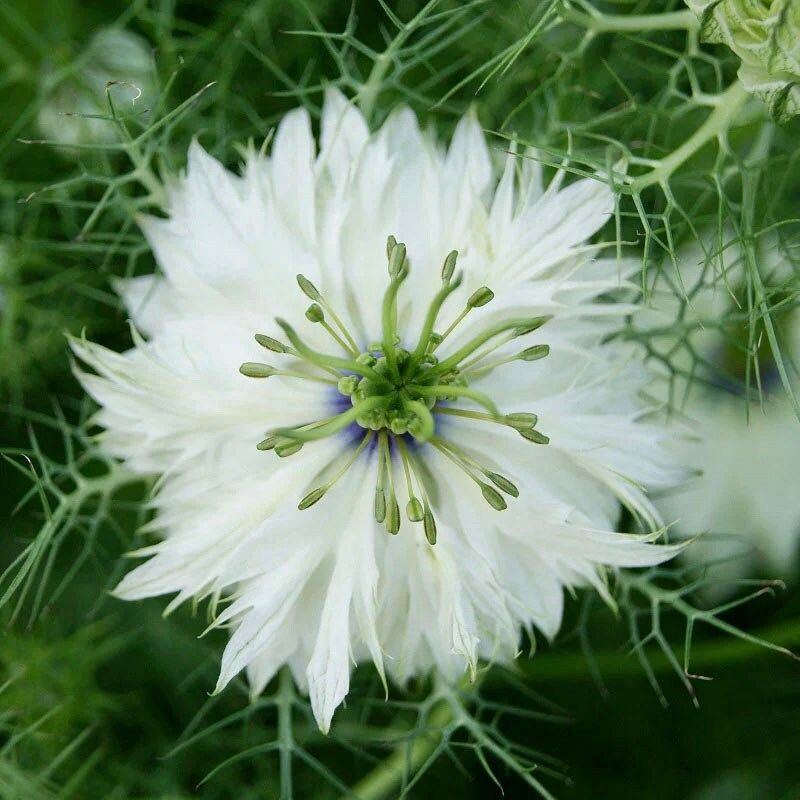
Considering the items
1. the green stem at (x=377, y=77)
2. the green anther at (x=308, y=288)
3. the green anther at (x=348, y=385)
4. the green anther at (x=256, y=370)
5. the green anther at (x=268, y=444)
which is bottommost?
the green anther at (x=268, y=444)

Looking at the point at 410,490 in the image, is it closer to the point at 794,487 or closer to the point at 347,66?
the point at 347,66

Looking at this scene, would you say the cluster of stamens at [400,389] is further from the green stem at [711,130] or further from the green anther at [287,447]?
the green stem at [711,130]

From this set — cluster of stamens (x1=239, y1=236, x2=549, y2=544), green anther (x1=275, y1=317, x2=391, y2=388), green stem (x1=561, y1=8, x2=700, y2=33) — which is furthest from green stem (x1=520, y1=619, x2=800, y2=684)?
green stem (x1=561, y1=8, x2=700, y2=33)

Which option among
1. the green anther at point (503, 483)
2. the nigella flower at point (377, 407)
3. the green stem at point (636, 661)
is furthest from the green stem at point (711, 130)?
the green stem at point (636, 661)

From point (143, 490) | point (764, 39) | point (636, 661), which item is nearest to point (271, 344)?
point (764, 39)

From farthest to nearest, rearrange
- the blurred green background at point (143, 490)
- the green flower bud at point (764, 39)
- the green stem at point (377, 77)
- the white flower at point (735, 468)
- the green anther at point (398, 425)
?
the white flower at point (735, 468) → the blurred green background at point (143, 490) → the green stem at point (377, 77) → the green anther at point (398, 425) → the green flower bud at point (764, 39)

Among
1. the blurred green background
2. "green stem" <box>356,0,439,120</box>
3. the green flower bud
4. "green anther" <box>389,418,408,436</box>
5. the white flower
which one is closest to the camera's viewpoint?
the green flower bud

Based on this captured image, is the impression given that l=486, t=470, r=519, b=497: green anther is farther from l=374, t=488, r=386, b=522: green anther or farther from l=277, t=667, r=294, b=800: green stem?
l=277, t=667, r=294, b=800: green stem

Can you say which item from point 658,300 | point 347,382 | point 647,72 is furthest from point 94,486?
point 647,72
